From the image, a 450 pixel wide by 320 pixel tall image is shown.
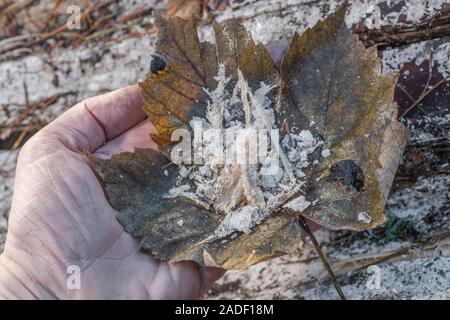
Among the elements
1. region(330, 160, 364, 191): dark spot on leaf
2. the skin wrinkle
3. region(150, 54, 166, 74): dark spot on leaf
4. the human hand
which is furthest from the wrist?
region(330, 160, 364, 191): dark spot on leaf

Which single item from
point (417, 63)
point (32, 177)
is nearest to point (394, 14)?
point (417, 63)

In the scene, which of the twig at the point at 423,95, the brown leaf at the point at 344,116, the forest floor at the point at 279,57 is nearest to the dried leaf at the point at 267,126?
the brown leaf at the point at 344,116

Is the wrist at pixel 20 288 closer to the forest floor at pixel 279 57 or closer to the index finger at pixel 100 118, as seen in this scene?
the index finger at pixel 100 118

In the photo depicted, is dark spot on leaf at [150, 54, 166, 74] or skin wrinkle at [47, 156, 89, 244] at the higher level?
dark spot on leaf at [150, 54, 166, 74]

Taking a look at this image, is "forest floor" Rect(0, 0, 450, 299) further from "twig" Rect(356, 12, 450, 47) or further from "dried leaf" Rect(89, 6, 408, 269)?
"dried leaf" Rect(89, 6, 408, 269)

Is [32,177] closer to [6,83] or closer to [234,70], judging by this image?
[234,70]

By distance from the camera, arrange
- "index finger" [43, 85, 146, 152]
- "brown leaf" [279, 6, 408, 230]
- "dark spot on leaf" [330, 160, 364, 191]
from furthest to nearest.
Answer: "index finger" [43, 85, 146, 152]
"dark spot on leaf" [330, 160, 364, 191]
"brown leaf" [279, 6, 408, 230]
